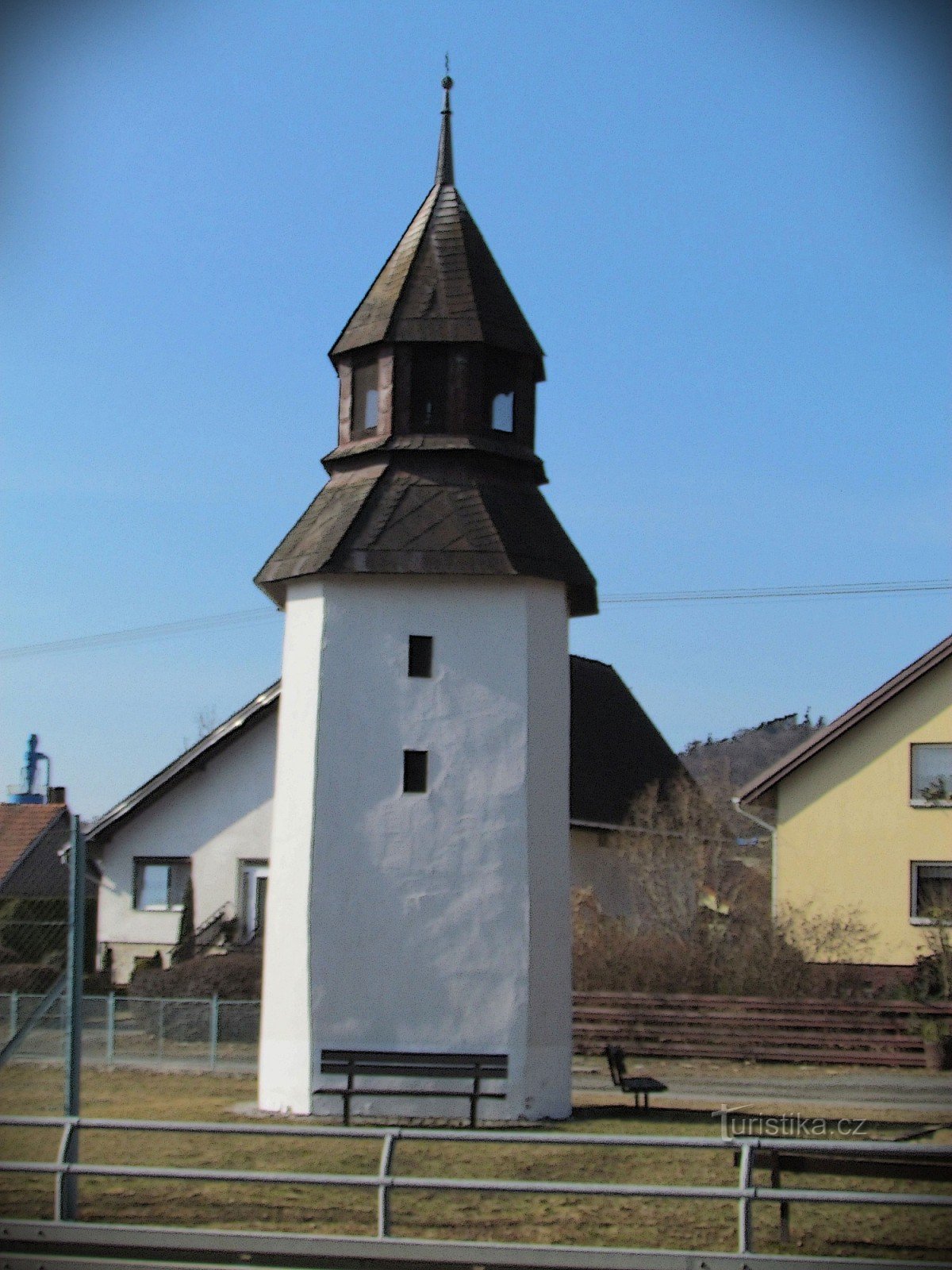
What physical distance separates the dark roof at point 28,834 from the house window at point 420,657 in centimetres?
2822

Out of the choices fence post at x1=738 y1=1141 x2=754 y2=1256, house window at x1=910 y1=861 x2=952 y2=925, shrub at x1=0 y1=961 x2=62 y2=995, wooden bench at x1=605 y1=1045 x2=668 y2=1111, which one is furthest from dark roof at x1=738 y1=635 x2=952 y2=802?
fence post at x1=738 y1=1141 x2=754 y2=1256

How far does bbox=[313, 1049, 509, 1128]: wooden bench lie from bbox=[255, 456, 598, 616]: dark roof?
16.2ft

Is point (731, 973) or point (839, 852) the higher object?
point (839, 852)

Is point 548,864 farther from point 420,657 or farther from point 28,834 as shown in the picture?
point 28,834

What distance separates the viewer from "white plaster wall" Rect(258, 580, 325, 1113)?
18.3 m

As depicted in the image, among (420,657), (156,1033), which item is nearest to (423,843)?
(420,657)

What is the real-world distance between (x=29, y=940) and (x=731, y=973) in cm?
1462

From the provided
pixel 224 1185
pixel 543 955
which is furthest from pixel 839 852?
pixel 224 1185

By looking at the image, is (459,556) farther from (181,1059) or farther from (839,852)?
(839,852)

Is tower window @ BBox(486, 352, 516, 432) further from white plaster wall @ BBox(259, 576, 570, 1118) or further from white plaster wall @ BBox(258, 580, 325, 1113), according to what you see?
white plaster wall @ BBox(258, 580, 325, 1113)

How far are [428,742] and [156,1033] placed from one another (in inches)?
486

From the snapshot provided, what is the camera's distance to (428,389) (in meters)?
19.6

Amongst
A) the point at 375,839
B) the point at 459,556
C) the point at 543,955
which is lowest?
the point at 543,955

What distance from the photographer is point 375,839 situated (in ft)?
60.4
